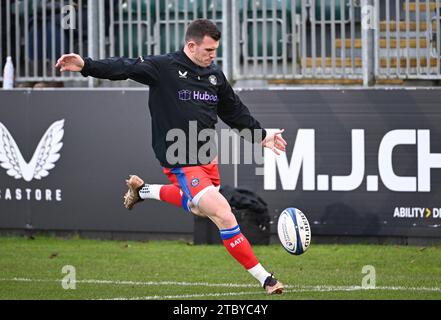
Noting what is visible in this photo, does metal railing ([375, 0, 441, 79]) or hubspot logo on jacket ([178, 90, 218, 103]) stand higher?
metal railing ([375, 0, 441, 79])

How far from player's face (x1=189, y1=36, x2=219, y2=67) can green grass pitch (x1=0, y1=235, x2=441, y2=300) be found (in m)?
2.04

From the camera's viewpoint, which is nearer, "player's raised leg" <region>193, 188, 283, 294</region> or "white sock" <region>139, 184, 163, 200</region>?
"player's raised leg" <region>193, 188, 283, 294</region>

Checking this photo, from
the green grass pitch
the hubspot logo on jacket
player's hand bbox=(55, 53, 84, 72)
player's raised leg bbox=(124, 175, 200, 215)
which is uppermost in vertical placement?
player's hand bbox=(55, 53, 84, 72)

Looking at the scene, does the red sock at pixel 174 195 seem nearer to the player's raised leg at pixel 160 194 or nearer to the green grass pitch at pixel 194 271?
the player's raised leg at pixel 160 194

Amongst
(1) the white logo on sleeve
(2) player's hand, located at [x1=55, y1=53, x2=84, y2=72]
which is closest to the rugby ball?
(2) player's hand, located at [x1=55, y1=53, x2=84, y2=72]

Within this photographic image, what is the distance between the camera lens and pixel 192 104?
935 centimetres

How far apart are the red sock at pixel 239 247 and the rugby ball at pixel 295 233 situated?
1.40 ft

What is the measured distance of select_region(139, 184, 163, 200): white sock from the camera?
10148 mm

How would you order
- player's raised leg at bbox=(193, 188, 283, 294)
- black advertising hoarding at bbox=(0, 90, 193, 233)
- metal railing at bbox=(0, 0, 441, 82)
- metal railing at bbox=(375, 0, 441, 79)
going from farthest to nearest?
black advertising hoarding at bbox=(0, 90, 193, 233) < metal railing at bbox=(0, 0, 441, 82) < metal railing at bbox=(375, 0, 441, 79) < player's raised leg at bbox=(193, 188, 283, 294)

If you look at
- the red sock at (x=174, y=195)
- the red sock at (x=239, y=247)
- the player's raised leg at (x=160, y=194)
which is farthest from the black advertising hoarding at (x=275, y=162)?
the red sock at (x=239, y=247)

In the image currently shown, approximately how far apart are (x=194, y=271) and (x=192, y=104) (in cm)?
224

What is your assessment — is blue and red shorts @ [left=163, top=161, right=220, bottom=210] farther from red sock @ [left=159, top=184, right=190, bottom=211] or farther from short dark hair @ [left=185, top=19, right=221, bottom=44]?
short dark hair @ [left=185, top=19, right=221, bottom=44]

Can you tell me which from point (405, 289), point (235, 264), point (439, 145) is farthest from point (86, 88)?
point (405, 289)

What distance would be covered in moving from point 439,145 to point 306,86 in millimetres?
2131
